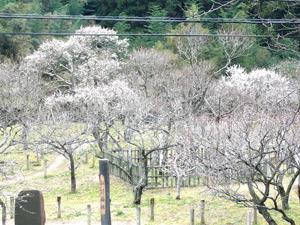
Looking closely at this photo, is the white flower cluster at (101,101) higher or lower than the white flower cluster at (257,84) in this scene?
lower

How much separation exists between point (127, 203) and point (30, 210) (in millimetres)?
5445

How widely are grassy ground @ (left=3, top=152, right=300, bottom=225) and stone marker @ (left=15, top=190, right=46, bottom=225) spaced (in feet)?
10.5

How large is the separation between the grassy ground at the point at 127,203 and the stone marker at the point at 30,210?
321 cm

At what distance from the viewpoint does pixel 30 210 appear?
14.0 m

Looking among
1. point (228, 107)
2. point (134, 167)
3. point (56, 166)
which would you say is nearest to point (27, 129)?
point (56, 166)

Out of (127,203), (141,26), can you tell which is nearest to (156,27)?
(141,26)

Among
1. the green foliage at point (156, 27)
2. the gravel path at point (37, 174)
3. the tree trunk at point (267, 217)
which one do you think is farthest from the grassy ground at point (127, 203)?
the green foliage at point (156, 27)

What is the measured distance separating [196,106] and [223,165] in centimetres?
1372

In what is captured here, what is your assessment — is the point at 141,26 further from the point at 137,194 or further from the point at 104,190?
the point at 104,190

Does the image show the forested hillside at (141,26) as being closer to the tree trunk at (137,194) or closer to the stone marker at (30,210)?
the tree trunk at (137,194)

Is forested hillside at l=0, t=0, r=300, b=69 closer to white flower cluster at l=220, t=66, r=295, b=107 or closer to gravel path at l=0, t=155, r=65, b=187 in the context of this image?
white flower cluster at l=220, t=66, r=295, b=107

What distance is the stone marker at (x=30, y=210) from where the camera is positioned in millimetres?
13984

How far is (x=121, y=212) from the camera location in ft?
57.4

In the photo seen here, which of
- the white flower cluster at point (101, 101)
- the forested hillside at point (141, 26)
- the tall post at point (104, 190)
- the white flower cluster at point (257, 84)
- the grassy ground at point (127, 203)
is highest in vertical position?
the forested hillside at point (141, 26)
